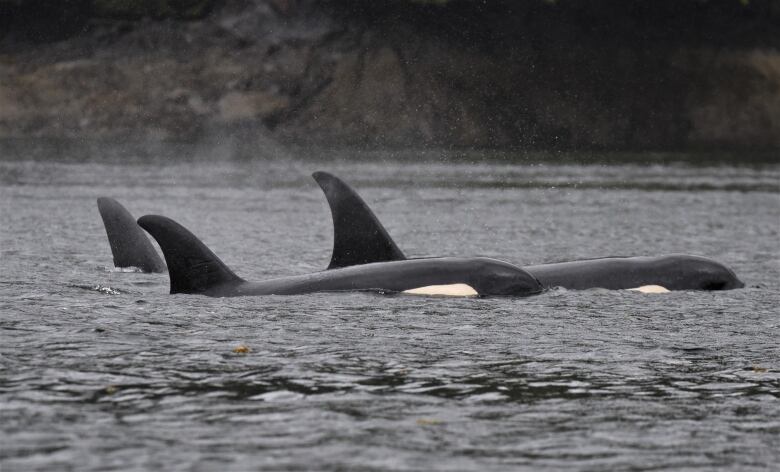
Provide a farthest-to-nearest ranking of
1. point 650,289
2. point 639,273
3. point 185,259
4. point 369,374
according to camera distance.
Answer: point 639,273
point 650,289
point 185,259
point 369,374

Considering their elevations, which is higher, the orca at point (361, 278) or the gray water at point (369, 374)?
the orca at point (361, 278)

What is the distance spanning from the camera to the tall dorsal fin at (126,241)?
1852cm

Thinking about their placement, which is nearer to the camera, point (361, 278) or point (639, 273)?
point (361, 278)

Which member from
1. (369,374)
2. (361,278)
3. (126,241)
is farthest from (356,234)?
(369,374)

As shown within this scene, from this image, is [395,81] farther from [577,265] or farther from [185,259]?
[185,259]

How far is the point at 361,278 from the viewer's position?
1540 cm

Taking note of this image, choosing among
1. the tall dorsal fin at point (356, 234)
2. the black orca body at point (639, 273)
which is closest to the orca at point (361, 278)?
the tall dorsal fin at point (356, 234)

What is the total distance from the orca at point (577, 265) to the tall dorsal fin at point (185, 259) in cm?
165

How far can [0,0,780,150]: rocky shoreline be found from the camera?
73.4 meters

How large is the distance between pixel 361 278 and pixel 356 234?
120 centimetres

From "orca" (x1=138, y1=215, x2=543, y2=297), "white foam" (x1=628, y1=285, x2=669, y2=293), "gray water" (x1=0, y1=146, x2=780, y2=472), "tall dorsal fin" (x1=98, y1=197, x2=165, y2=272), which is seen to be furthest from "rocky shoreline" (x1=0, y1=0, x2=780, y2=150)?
"orca" (x1=138, y1=215, x2=543, y2=297)

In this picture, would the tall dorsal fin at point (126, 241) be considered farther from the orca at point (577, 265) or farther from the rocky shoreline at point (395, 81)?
the rocky shoreline at point (395, 81)

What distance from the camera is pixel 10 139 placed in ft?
236

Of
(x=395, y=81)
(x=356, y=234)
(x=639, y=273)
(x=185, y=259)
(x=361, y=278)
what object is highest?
(x=395, y=81)
